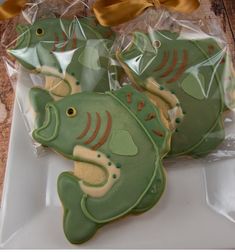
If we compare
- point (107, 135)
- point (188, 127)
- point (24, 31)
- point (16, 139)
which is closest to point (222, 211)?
point (188, 127)

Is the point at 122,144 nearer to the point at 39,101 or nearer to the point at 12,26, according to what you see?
the point at 39,101

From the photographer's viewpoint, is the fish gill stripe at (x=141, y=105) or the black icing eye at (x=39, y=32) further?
the black icing eye at (x=39, y=32)

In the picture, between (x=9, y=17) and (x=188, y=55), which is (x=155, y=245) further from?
(x=9, y=17)

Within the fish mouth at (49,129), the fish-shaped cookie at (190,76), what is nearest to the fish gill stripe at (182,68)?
the fish-shaped cookie at (190,76)

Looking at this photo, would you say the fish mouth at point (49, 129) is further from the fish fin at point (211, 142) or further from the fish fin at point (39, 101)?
the fish fin at point (211, 142)

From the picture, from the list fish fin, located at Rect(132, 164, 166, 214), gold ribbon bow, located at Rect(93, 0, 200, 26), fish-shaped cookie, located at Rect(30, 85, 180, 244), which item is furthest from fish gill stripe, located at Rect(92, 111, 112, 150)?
gold ribbon bow, located at Rect(93, 0, 200, 26)


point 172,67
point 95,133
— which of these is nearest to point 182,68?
point 172,67

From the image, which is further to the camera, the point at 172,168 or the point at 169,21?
the point at 169,21
